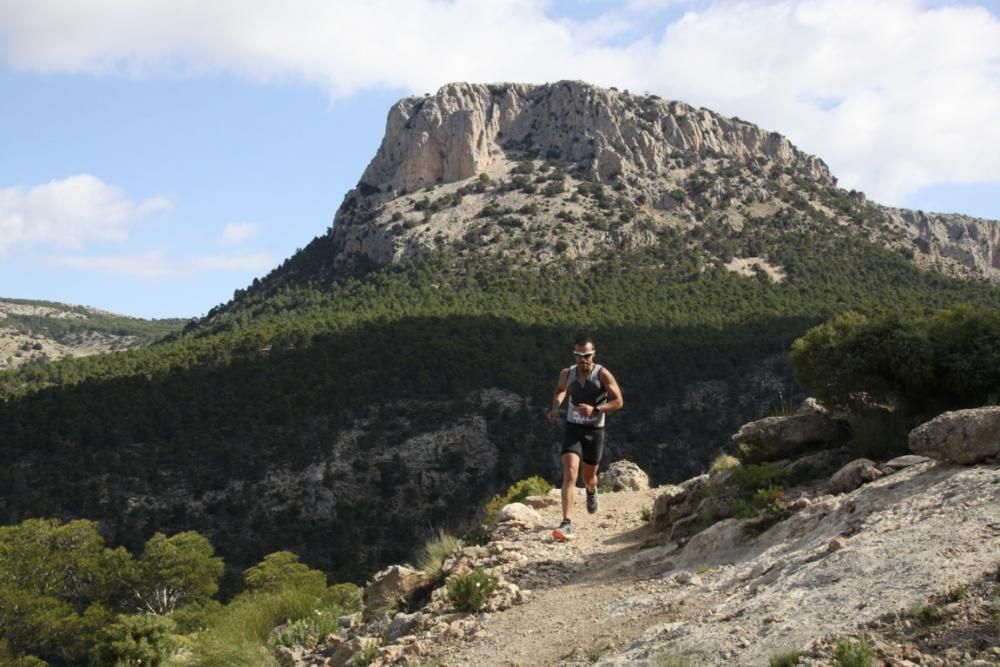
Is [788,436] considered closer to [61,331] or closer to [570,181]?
[570,181]

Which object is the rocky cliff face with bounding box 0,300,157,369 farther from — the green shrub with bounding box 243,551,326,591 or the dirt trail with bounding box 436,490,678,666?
the dirt trail with bounding box 436,490,678,666

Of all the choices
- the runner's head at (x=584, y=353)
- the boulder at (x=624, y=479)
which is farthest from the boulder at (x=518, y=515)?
the boulder at (x=624, y=479)

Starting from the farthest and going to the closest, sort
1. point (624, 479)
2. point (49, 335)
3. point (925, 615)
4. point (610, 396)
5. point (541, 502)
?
point (49, 335)
point (624, 479)
point (541, 502)
point (610, 396)
point (925, 615)

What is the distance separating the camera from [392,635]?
7.28m

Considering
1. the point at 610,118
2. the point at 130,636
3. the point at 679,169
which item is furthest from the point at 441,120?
the point at 130,636

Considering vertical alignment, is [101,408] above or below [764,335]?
below

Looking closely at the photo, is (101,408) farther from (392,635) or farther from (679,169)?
(679,169)

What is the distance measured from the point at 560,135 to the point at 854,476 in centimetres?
8770

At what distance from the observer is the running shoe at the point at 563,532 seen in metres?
9.04

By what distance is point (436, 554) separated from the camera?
936 centimetres

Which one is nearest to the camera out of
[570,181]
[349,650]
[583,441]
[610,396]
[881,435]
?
[349,650]

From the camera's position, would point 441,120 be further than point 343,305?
Yes

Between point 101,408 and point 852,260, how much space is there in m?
55.8

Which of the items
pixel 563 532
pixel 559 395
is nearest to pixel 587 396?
pixel 559 395
